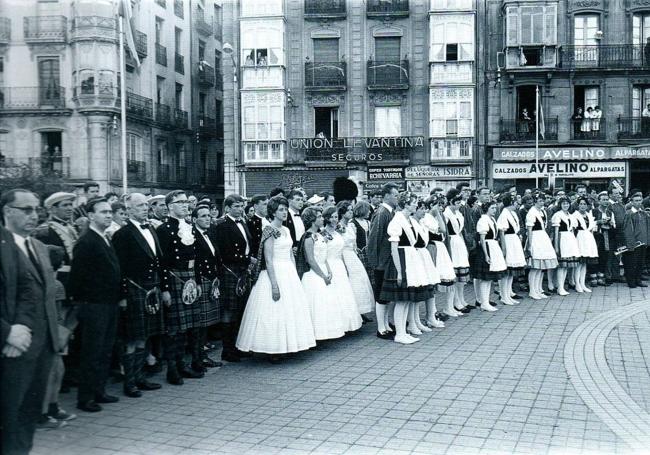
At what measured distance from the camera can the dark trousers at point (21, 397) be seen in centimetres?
468

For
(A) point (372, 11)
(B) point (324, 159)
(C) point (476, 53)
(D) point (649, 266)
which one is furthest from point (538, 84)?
(D) point (649, 266)

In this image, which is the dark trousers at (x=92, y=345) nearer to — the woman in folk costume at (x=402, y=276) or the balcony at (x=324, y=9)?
the woman in folk costume at (x=402, y=276)

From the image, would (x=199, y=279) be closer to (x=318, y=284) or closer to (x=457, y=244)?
(x=318, y=284)

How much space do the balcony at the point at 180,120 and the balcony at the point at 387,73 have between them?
1258 cm

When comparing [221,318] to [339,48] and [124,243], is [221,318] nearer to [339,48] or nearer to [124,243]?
[124,243]

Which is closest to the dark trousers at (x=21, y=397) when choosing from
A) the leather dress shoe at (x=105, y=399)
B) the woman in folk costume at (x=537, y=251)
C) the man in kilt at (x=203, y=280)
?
the leather dress shoe at (x=105, y=399)

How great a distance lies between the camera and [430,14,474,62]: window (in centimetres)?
3139

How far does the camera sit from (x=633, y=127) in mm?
30516

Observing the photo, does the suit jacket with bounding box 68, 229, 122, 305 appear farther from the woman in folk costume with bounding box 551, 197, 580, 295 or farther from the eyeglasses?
the woman in folk costume with bounding box 551, 197, 580, 295

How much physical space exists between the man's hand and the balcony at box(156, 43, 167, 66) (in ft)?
111

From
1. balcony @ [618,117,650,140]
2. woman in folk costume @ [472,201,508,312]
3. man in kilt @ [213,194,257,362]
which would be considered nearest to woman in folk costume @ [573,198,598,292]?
woman in folk costume @ [472,201,508,312]

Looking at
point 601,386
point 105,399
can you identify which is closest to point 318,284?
point 105,399

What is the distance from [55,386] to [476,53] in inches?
1138

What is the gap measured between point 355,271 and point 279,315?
2765 mm
